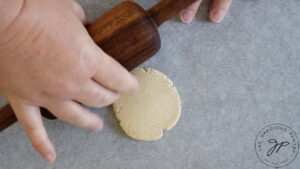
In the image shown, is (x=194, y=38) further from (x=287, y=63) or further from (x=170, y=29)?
(x=287, y=63)

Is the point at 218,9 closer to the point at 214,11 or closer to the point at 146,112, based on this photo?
the point at 214,11

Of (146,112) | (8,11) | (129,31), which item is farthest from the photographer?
(146,112)

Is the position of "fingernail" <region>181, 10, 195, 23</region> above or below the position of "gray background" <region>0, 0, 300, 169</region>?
above

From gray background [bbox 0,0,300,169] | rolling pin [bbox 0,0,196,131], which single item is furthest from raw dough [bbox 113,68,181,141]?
rolling pin [bbox 0,0,196,131]

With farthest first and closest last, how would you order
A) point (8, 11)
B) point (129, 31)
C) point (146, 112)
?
point (146, 112) < point (129, 31) < point (8, 11)

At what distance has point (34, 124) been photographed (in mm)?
630

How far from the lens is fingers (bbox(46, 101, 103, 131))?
620 millimetres

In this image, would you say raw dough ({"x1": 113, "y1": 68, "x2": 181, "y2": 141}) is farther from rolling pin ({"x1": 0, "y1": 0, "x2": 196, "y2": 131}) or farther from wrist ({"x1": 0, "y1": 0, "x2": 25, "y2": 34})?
Result: wrist ({"x1": 0, "y1": 0, "x2": 25, "y2": 34})

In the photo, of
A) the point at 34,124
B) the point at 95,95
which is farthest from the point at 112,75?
the point at 34,124

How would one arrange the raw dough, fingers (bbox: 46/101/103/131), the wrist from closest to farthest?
the wrist
fingers (bbox: 46/101/103/131)
the raw dough

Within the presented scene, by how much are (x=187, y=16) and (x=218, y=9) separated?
8 cm

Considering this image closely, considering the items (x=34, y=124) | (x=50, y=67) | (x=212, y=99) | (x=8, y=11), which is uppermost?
(x=8, y=11)

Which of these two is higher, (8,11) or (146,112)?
(8,11)

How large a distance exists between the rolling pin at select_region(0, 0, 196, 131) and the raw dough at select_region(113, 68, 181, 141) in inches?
5.4
